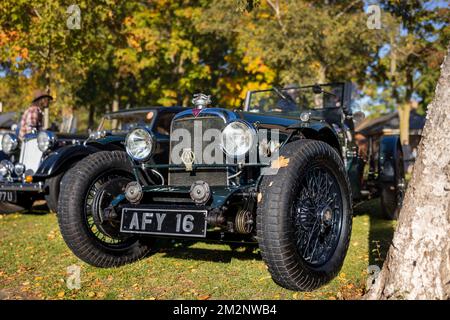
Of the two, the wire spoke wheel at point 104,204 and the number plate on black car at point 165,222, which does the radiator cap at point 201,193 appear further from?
the wire spoke wheel at point 104,204

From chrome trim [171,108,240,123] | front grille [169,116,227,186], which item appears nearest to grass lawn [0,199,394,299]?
front grille [169,116,227,186]

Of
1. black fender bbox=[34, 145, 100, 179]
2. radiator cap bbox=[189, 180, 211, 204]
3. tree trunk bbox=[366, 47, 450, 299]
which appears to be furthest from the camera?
black fender bbox=[34, 145, 100, 179]

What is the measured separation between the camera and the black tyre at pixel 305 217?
3.28m

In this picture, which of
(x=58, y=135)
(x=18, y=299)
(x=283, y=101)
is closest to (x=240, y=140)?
(x=18, y=299)

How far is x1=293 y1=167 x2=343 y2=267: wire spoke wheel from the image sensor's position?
3684 mm

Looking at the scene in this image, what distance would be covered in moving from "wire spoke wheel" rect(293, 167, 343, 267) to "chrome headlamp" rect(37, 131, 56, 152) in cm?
512

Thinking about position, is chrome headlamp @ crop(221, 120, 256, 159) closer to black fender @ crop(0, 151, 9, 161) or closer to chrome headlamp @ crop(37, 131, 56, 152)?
chrome headlamp @ crop(37, 131, 56, 152)

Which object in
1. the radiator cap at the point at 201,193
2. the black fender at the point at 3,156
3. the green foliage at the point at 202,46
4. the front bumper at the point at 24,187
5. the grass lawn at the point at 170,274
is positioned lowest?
the grass lawn at the point at 170,274

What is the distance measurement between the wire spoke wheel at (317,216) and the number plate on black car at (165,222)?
77 cm

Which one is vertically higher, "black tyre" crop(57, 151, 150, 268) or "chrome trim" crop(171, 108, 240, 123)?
"chrome trim" crop(171, 108, 240, 123)

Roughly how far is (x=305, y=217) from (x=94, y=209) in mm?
1904

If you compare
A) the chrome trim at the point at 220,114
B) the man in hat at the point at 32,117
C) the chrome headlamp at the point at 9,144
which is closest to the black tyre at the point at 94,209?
the chrome trim at the point at 220,114

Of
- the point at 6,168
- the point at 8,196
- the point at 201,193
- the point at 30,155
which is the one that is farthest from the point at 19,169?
the point at 201,193

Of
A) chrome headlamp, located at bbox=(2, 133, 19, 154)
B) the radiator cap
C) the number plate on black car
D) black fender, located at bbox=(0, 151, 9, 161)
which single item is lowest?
the number plate on black car
